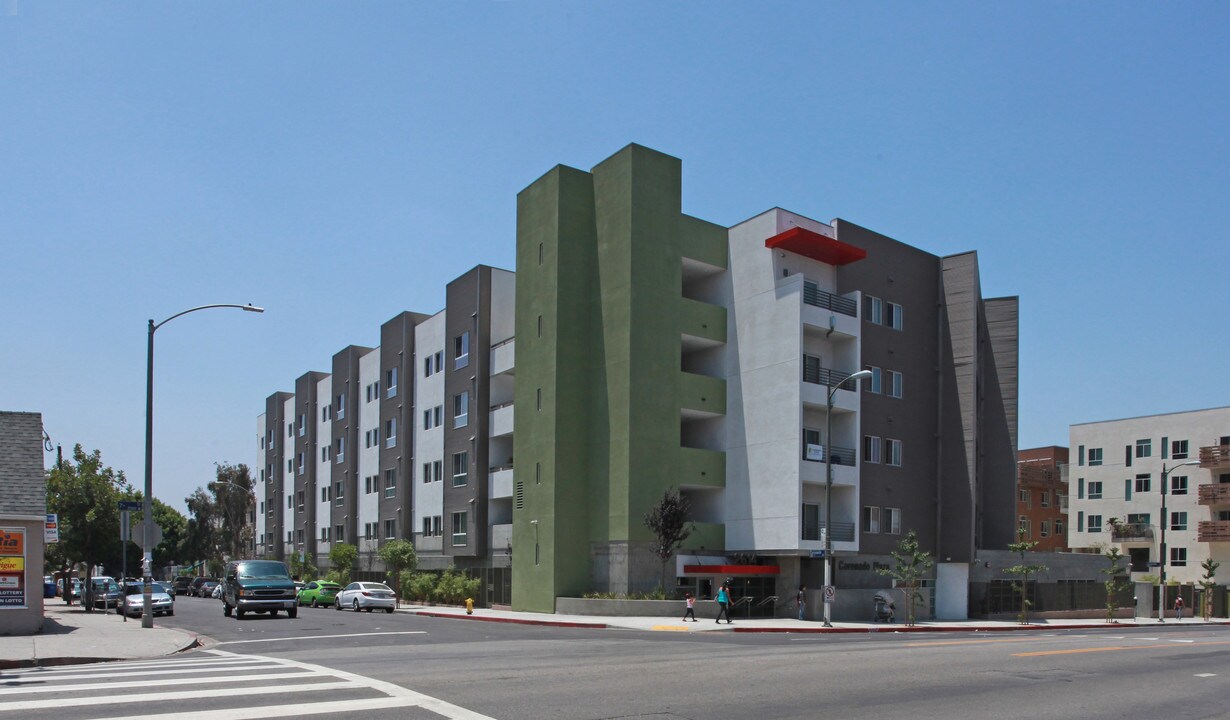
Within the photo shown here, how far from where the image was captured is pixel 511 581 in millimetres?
46875

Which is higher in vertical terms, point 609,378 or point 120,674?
point 609,378

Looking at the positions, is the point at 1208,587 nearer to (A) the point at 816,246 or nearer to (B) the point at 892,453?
(B) the point at 892,453

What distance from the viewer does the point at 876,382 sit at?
4625cm

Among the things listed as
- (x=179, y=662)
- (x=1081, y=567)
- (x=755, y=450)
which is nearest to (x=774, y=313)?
(x=755, y=450)

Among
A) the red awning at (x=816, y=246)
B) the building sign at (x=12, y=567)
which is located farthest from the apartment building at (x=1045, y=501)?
the building sign at (x=12, y=567)

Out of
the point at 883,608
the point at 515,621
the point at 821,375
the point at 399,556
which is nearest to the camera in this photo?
the point at 515,621

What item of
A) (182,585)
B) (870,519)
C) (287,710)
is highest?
(287,710)

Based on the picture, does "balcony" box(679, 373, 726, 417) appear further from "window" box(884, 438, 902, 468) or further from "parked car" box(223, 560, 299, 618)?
"parked car" box(223, 560, 299, 618)

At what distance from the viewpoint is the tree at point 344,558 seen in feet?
210

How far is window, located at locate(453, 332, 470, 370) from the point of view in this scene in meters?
53.7

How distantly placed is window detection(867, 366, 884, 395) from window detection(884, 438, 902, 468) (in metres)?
2.42

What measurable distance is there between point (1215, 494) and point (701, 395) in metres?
43.9

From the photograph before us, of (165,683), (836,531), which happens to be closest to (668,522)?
(836,531)

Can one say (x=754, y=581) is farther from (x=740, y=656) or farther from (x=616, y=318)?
(x=740, y=656)
